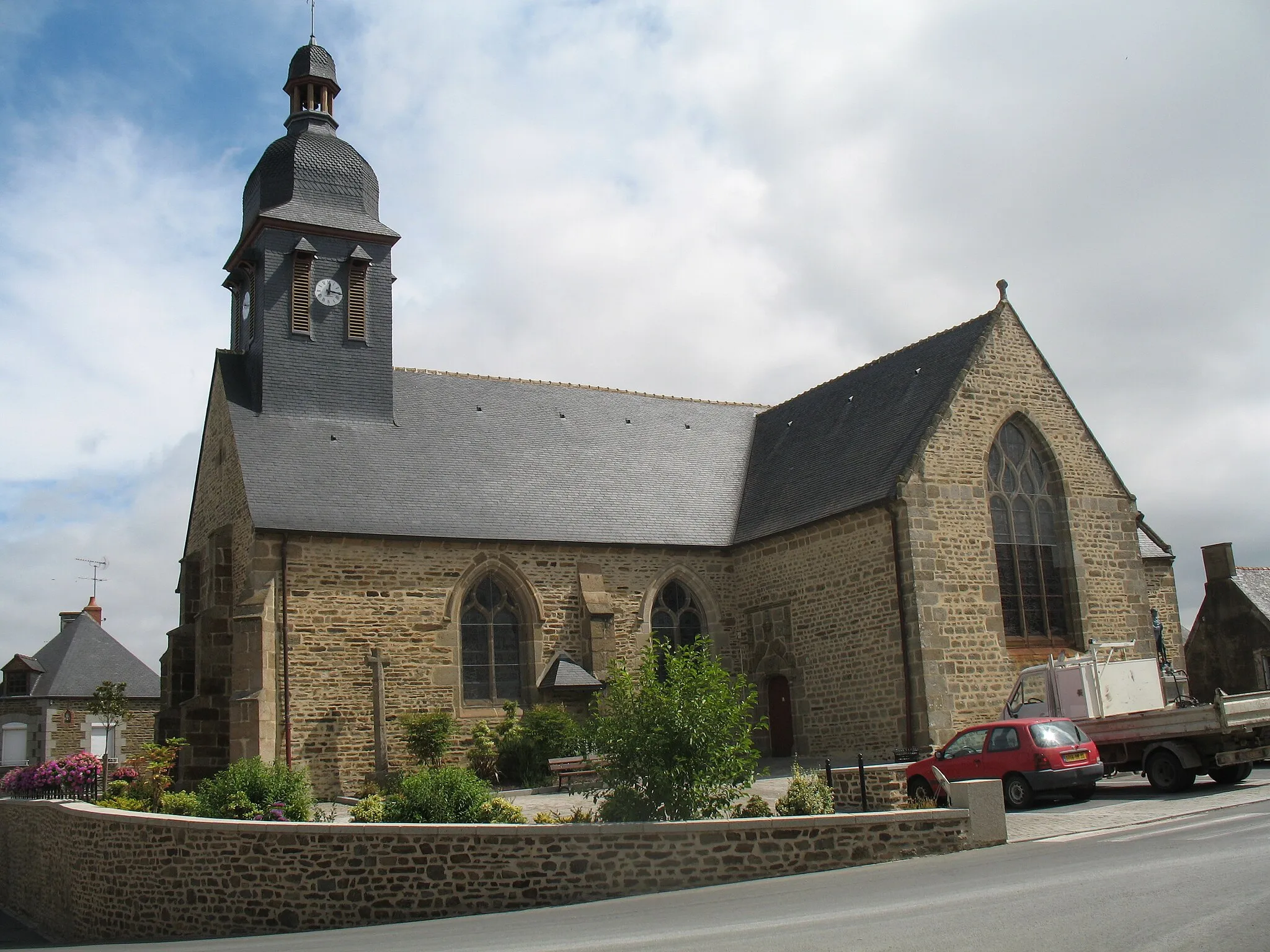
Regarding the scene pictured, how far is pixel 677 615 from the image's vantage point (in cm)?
2311

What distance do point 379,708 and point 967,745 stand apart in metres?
9.64

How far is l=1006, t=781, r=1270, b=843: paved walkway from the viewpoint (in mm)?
12516

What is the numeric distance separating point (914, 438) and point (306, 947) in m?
13.6

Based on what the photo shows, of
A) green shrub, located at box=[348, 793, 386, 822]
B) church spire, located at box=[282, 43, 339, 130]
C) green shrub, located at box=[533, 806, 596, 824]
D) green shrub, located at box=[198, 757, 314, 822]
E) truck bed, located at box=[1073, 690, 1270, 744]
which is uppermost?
church spire, located at box=[282, 43, 339, 130]

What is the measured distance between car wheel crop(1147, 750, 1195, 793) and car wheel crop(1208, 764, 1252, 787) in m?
0.28

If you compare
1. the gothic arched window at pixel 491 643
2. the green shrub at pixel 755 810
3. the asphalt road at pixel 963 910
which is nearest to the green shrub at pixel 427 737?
the gothic arched window at pixel 491 643

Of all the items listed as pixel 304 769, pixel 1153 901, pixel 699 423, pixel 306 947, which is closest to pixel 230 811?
pixel 304 769

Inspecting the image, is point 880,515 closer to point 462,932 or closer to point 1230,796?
point 1230,796

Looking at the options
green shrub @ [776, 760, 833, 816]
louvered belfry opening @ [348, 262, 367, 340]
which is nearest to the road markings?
green shrub @ [776, 760, 833, 816]

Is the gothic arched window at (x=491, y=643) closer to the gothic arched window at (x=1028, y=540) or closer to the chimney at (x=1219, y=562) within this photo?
the gothic arched window at (x=1028, y=540)

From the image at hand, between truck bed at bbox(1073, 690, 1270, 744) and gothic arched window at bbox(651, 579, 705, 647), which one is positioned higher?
gothic arched window at bbox(651, 579, 705, 647)

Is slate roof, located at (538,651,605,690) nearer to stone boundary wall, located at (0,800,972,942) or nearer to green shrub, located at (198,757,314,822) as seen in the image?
green shrub, located at (198,757,314,822)

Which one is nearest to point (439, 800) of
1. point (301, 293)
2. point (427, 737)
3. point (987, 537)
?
point (427, 737)

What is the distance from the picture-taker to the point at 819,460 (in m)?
22.9
